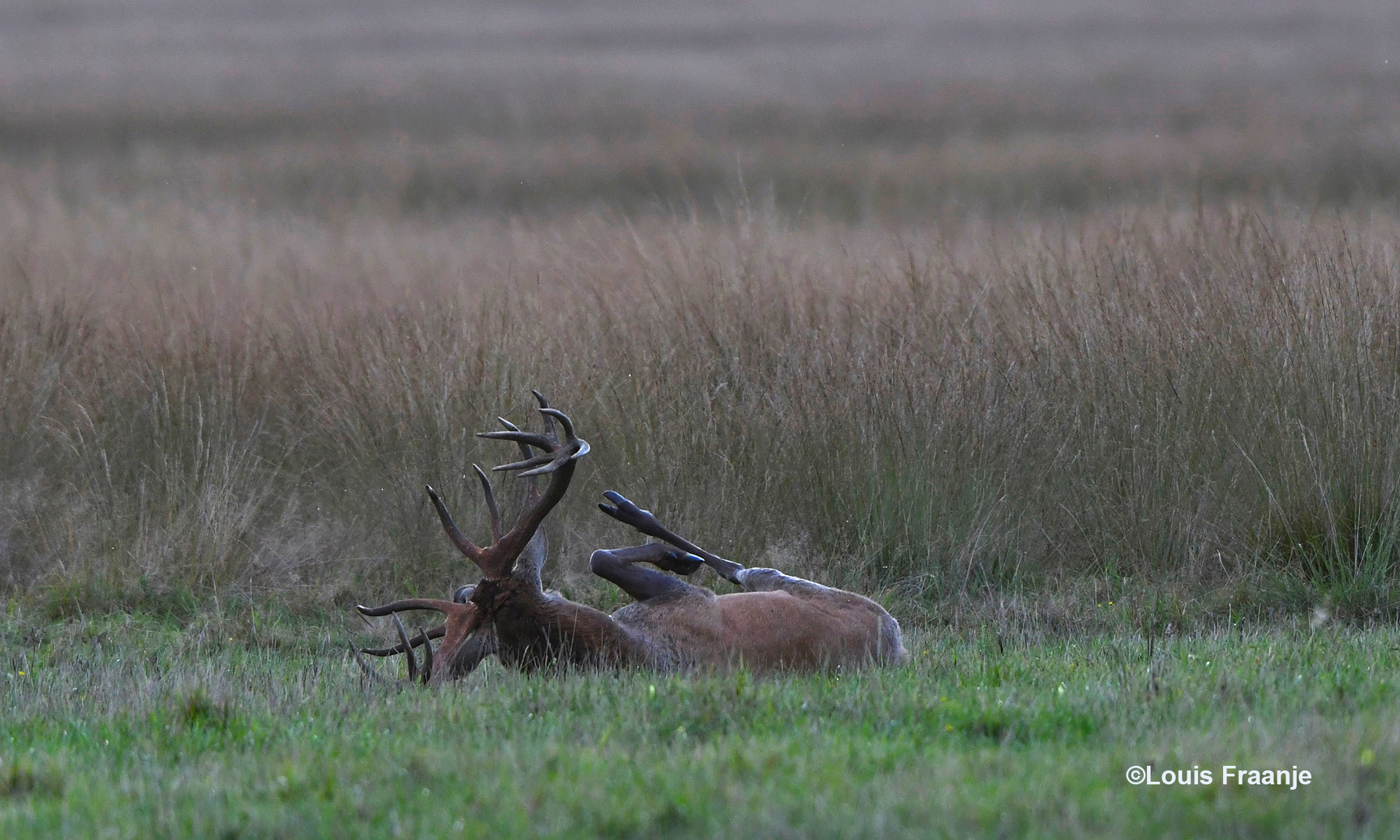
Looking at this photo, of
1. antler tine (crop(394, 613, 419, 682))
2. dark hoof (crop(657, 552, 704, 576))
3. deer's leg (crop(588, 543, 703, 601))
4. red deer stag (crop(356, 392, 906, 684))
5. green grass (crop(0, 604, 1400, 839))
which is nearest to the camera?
green grass (crop(0, 604, 1400, 839))

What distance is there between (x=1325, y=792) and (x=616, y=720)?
6.98ft

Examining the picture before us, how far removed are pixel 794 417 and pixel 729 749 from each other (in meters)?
4.52

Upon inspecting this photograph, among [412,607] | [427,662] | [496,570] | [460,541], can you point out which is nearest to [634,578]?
[496,570]

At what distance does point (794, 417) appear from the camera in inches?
336

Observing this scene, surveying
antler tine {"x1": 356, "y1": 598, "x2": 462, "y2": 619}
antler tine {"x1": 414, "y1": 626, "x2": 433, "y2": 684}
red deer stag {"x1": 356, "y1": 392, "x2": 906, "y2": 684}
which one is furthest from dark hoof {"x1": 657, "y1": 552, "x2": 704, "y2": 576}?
antler tine {"x1": 414, "y1": 626, "x2": 433, "y2": 684}

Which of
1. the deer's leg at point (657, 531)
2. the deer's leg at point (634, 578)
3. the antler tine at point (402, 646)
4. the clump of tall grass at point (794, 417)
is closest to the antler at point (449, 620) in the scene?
the antler tine at point (402, 646)

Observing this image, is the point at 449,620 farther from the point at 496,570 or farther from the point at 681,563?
the point at 681,563

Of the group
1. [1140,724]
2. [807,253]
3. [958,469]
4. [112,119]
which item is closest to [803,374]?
[958,469]

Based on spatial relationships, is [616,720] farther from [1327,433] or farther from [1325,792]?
[1327,433]

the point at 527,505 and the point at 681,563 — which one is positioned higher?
the point at 527,505

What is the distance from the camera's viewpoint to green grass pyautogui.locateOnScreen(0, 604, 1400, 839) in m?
3.50

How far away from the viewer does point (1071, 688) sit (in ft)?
16.6

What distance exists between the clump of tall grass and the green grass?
176 cm

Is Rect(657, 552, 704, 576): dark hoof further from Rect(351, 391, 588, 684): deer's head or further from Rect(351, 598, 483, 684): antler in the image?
Rect(351, 598, 483, 684): antler
